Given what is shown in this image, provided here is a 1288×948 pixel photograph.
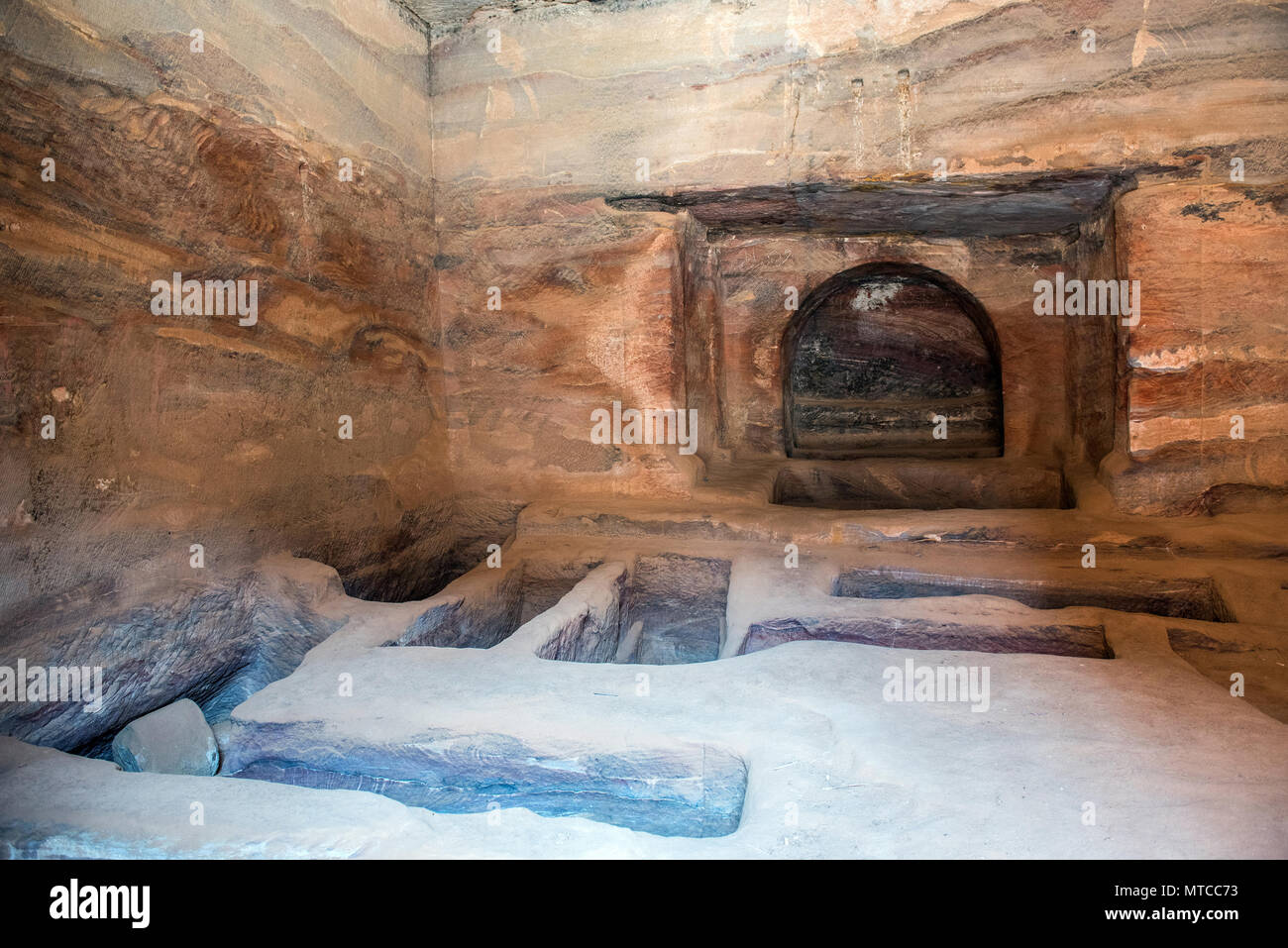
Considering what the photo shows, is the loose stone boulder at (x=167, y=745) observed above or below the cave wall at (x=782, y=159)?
below

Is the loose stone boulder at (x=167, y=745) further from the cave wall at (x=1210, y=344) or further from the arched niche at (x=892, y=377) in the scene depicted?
the arched niche at (x=892, y=377)

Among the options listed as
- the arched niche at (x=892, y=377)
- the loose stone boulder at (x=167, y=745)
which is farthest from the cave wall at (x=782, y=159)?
the loose stone boulder at (x=167, y=745)

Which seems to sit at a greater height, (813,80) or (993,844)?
(813,80)

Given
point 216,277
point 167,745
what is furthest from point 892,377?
point 167,745

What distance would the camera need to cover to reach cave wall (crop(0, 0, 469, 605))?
2.26m

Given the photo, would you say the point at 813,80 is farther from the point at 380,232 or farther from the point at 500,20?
the point at 380,232

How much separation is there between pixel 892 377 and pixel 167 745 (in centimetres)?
536

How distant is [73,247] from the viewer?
2.36 m

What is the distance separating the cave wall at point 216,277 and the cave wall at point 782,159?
349 millimetres

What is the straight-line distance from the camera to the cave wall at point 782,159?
3.49 metres

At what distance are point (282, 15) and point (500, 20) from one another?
127 cm

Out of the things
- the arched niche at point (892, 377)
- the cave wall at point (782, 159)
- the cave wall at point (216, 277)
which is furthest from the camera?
the arched niche at point (892, 377)

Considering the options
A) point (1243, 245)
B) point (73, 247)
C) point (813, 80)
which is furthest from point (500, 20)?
point (1243, 245)

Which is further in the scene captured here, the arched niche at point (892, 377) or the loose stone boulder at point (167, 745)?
the arched niche at point (892, 377)
